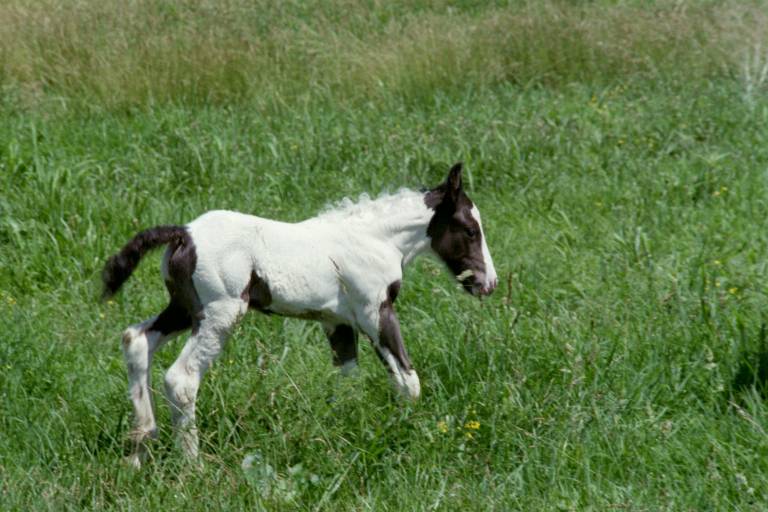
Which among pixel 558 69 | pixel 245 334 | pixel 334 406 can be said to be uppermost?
pixel 334 406

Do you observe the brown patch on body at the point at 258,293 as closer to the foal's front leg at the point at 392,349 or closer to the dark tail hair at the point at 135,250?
the dark tail hair at the point at 135,250

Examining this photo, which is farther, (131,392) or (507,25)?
(507,25)

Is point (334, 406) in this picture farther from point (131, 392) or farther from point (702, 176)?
point (702, 176)

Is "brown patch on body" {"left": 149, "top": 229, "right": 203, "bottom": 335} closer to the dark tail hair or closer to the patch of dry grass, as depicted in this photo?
the dark tail hair

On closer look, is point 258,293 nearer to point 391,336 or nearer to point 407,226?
point 391,336

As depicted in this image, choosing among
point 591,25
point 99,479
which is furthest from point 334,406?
point 591,25

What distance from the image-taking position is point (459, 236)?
494cm

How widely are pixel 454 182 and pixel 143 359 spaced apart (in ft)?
4.71

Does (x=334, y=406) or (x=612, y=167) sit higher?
(x=334, y=406)

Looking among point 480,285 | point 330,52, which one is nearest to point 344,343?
point 480,285

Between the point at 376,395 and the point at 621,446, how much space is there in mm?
990

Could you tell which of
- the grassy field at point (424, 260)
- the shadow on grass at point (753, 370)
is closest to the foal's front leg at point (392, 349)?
the grassy field at point (424, 260)

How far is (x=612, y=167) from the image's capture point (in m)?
8.10

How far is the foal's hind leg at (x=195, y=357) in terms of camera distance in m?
4.33
